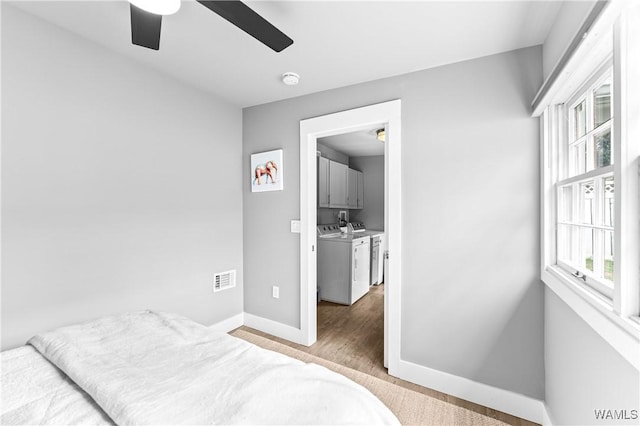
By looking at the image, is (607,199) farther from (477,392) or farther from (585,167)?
(477,392)

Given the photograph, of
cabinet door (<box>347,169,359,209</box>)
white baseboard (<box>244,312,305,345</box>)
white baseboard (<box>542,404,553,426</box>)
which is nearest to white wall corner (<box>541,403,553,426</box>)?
white baseboard (<box>542,404,553,426</box>)

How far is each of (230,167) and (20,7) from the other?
168 cm

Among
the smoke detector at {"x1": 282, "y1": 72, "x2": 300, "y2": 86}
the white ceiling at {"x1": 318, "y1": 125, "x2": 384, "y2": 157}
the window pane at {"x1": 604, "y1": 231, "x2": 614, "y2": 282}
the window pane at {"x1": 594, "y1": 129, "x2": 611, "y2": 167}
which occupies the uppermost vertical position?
the white ceiling at {"x1": 318, "y1": 125, "x2": 384, "y2": 157}

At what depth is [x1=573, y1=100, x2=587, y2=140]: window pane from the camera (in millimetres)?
1393

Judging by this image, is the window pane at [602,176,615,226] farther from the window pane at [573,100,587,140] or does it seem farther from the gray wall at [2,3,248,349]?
the gray wall at [2,3,248,349]

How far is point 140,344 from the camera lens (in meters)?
1.33

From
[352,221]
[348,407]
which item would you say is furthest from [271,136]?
[352,221]

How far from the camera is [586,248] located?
1.38m

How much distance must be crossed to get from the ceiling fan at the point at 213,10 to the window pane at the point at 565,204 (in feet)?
5.68

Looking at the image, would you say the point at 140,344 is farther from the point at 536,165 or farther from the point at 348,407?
the point at 536,165

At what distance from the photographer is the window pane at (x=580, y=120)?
1393mm

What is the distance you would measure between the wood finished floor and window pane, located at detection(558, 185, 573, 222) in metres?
1.32

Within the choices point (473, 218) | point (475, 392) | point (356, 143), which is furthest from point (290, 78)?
point (475, 392)

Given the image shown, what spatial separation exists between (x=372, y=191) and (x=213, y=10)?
15.6ft
